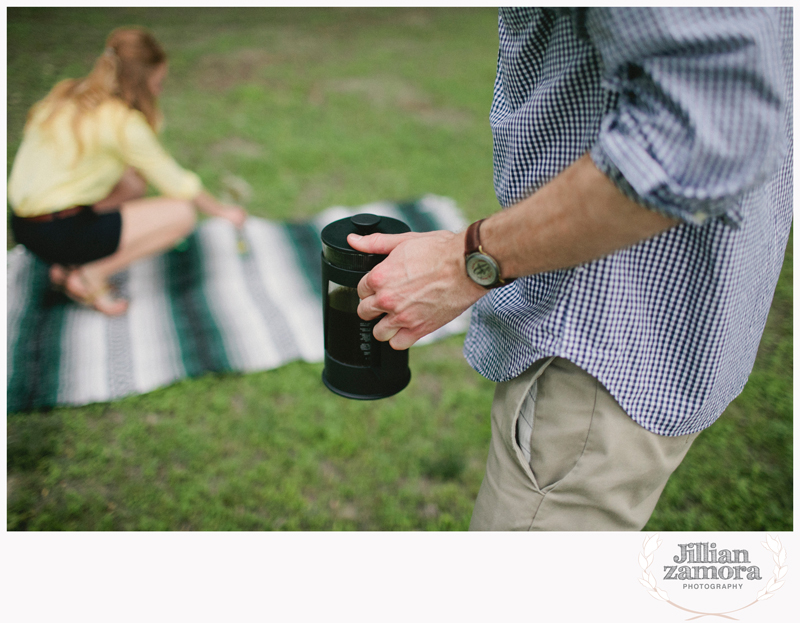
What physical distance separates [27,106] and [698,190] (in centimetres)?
627

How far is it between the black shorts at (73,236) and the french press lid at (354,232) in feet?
7.77

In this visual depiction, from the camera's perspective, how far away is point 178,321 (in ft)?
10.4

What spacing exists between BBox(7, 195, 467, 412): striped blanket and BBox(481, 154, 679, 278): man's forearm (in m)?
2.13

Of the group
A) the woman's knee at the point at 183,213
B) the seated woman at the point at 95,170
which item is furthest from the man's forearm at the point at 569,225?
the woman's knee at the point at 183,213

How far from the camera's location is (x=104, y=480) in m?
2.39

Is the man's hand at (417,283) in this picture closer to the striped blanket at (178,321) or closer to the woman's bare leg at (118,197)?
the striped blanket at (178,321)

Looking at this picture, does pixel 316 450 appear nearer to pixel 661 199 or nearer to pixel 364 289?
pixel 364 289

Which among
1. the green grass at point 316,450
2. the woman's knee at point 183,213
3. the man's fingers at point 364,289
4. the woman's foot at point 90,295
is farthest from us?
the woman's knee at point 183,213

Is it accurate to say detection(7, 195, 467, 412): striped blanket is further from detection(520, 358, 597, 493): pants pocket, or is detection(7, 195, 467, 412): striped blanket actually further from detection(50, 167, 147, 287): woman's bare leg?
detection(520, 358, 597, 493): pants pocket

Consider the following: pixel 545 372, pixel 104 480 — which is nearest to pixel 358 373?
pixel 545 372

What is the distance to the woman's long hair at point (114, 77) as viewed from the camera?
3.01 metres

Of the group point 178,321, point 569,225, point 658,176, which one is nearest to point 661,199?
point 658,176

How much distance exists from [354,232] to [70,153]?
2492 millimetres
